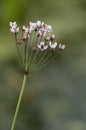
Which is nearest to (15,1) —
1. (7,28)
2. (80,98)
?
(7,28)

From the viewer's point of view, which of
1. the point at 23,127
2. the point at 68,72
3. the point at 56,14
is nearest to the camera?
the point at 23,127

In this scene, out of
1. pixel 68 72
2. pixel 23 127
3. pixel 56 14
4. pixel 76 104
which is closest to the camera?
pixel 23 127

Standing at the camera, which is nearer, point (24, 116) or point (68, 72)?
point (24, 116)

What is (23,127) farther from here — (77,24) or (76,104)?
(77,24)

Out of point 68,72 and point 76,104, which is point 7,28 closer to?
point 68,72

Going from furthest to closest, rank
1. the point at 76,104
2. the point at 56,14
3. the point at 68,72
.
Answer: the point at 56,14
the point at 68,72
the point at 76,104

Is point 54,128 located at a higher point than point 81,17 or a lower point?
lower

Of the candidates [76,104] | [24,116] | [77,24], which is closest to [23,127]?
[24,116]
